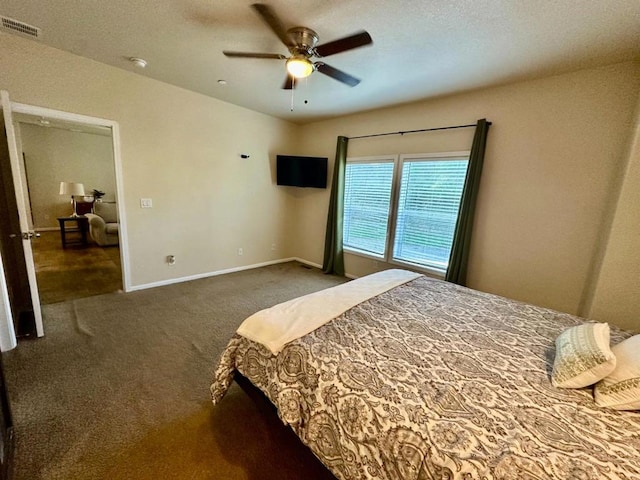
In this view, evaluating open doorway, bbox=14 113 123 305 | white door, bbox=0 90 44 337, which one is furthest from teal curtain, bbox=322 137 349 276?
white door, bbox=0 90 44 337

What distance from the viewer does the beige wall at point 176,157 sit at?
2723mm

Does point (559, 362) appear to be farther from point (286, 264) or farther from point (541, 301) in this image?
point (286, 264)

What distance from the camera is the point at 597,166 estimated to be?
246 centimetres

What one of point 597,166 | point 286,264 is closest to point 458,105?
point 597,166

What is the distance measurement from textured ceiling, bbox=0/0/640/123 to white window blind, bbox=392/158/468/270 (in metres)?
0.94

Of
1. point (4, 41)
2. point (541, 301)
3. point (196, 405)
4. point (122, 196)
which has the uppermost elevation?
point (4, 41)

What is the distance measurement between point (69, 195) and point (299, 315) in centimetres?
822

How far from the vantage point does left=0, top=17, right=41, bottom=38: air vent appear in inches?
87.1

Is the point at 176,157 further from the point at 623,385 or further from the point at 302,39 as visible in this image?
the point at 623,385

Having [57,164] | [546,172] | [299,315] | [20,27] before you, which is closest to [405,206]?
[546,172]

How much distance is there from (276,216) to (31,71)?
11.3 feet

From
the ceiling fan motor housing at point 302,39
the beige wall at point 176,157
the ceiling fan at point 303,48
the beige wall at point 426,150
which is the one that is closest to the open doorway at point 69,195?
the beige wall at point 176,157

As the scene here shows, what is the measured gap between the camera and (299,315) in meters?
1.65

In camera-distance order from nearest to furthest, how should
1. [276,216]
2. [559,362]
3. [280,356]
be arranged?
1. [559,362]
2. [280,356]
3. [276,216]
